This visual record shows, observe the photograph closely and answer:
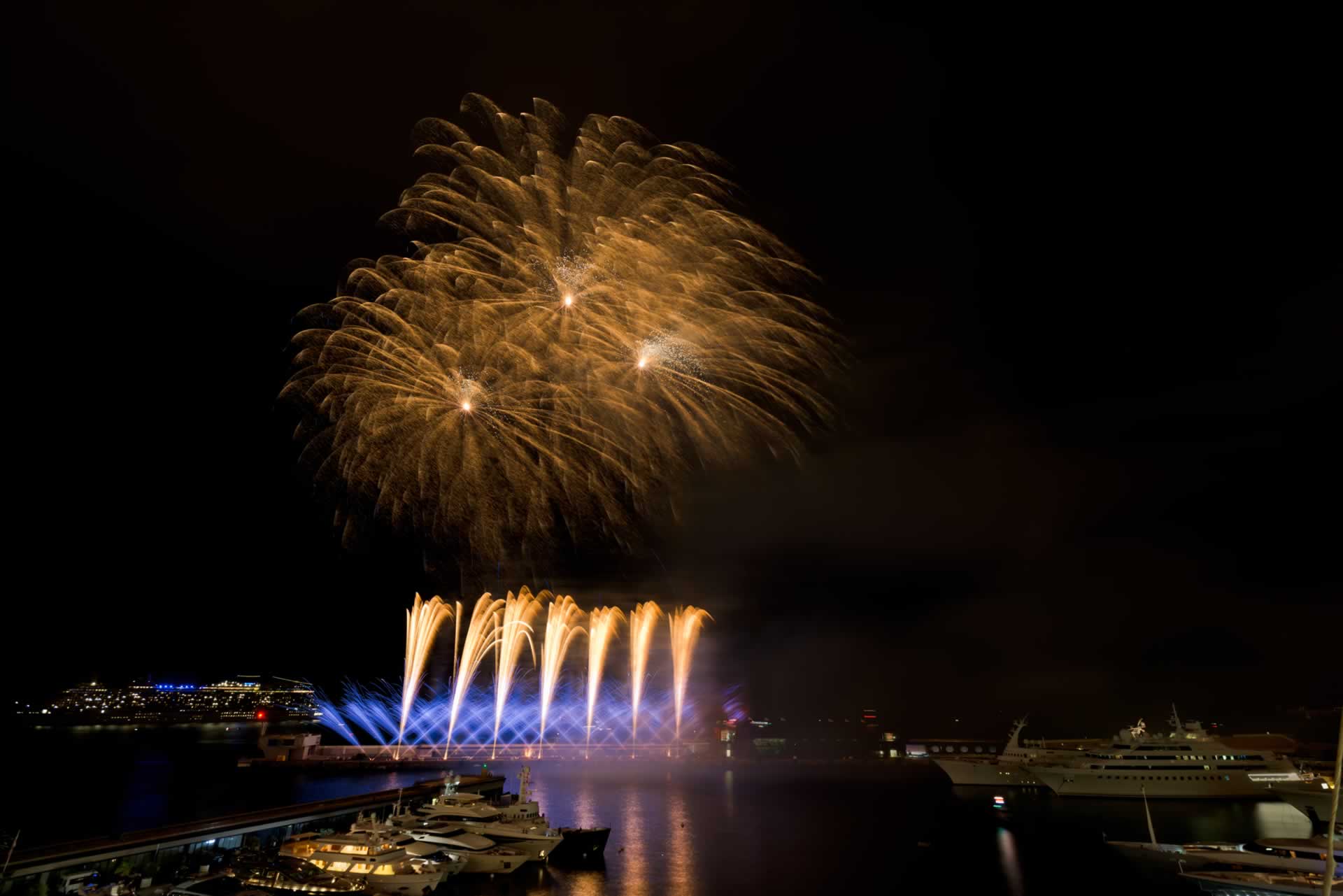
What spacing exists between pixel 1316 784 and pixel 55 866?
76.8m

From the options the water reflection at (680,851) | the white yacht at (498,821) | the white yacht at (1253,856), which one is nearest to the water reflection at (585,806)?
the water reflection at (680,851)

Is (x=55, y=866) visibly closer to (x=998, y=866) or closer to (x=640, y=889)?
(x=640, y=889)

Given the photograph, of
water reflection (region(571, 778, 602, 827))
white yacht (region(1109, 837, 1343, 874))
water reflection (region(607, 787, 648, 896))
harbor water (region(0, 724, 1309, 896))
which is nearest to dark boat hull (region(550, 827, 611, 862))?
harbor water (region(0, 724, 1309, 896))

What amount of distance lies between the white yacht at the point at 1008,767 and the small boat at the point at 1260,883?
5201 centimetres

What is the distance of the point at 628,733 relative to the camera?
14188 cm

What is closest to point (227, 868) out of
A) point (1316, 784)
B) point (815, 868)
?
point (815, 868)

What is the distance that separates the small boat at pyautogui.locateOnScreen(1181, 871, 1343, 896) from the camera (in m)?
31.2

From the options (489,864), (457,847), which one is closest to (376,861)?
(457,847)

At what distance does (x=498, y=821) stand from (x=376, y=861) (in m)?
9.90

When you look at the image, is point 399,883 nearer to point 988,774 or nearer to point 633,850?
point 633,850

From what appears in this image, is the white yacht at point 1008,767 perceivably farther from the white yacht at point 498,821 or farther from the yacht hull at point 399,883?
the yacht hull at point 399,883

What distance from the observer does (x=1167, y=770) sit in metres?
75.2

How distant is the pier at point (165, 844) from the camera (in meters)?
26.7

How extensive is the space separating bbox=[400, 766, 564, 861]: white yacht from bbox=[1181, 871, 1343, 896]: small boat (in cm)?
3009
